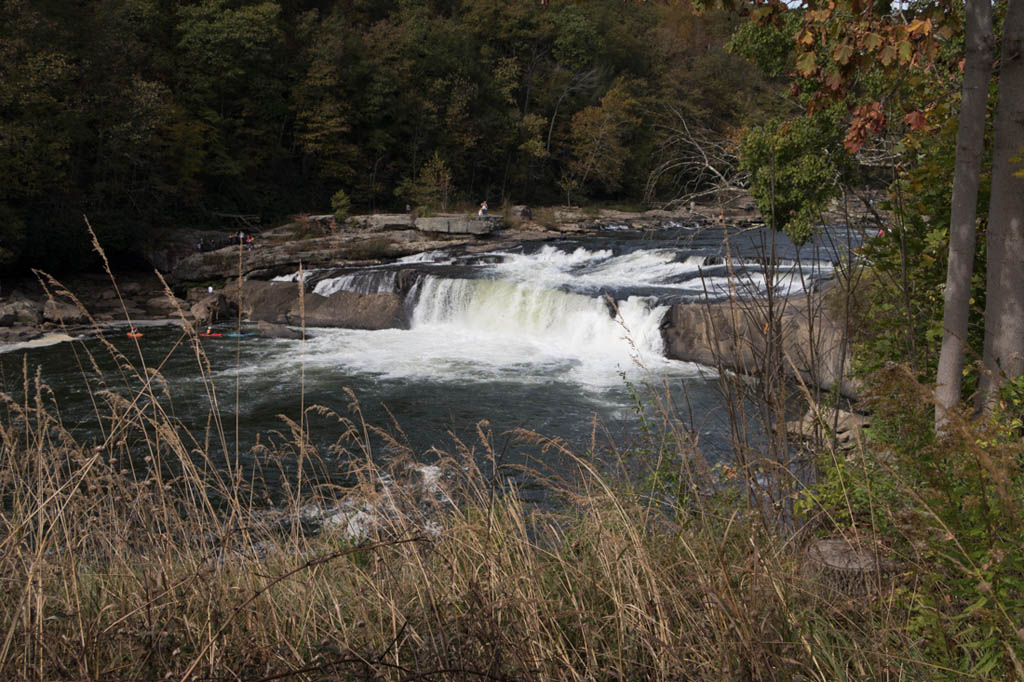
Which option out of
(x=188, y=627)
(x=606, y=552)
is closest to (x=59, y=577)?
(x=188, y=627)

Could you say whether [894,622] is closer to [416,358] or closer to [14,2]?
[416,358]

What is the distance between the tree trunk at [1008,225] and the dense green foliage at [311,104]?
13.1m

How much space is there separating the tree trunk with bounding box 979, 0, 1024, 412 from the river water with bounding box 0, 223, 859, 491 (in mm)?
3642

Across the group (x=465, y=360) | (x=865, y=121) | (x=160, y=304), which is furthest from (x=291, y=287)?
(x=865, y=121)

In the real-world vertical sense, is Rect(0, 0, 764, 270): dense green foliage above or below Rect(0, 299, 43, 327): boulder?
above

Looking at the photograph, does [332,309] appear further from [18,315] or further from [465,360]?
[18,315]

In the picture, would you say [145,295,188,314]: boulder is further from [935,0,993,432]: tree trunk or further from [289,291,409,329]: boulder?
[935,0,993,432]: tree trunk

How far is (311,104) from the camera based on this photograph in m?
31.6

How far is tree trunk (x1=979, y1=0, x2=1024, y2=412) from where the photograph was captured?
323cm

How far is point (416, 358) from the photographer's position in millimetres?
14391

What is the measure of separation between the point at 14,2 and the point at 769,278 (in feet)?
76.8

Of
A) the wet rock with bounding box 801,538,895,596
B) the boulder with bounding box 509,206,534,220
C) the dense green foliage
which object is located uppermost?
the dense green foliage

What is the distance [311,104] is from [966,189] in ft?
103

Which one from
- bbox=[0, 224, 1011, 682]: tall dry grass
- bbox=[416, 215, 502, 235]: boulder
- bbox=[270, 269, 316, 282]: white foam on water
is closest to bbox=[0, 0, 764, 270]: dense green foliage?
bbox=[270, 269, 316, 282]: white foam on water
